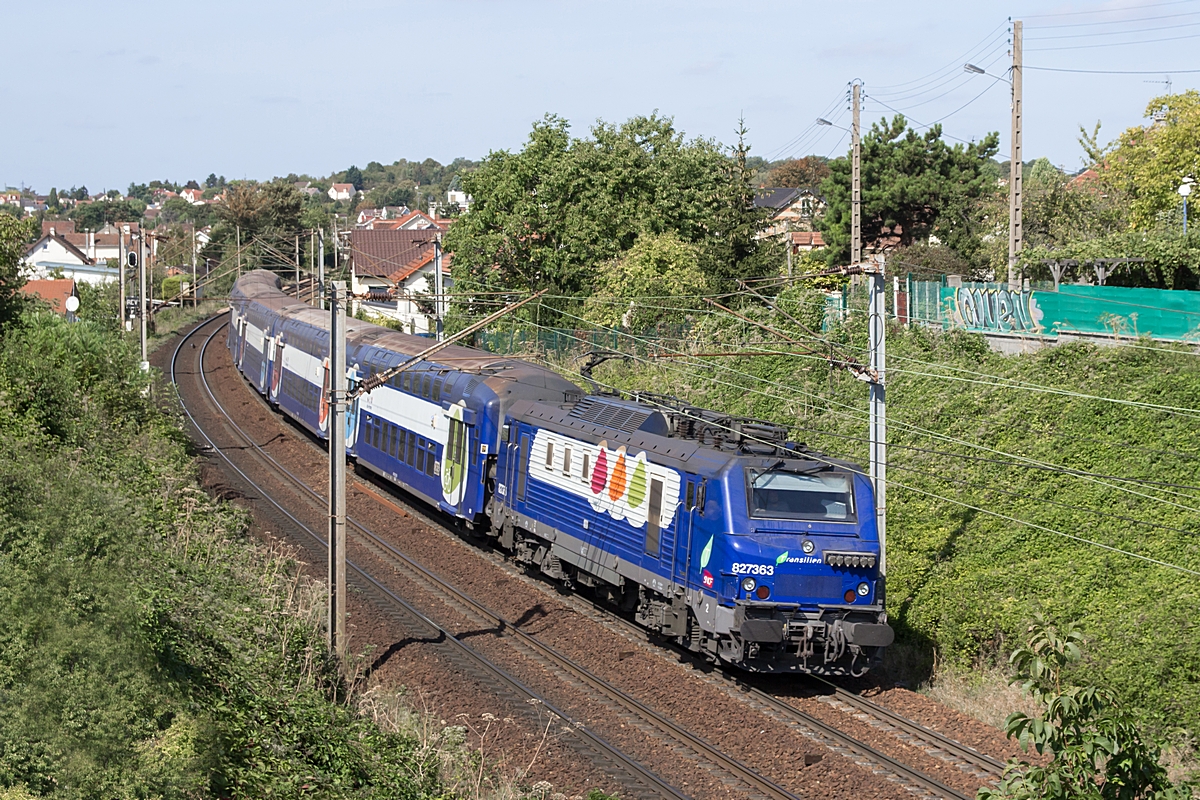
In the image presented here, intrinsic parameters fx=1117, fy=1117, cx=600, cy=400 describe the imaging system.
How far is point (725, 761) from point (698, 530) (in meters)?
3.19

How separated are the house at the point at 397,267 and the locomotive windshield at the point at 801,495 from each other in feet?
118

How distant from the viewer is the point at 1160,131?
118 feet

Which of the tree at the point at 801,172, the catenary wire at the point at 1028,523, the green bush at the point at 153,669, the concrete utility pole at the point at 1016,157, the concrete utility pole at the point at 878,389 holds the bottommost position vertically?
the green bush at the point at 153,669

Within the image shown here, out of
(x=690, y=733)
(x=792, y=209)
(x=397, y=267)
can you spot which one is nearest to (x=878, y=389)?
Result: (x=690, y=733)

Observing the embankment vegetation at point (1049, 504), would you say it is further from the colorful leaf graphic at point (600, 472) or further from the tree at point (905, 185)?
the tree at point (905, 185)

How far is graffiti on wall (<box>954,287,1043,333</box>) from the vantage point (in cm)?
2548

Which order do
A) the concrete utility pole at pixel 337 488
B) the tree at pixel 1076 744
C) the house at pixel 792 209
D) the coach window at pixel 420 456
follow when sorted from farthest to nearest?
the house at pixel 792 209 < the coach window at pixel 420 456 < the concrete utility pole at pixel 337 488 < the tree at pixel 1076 744

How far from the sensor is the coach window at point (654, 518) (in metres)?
15.8

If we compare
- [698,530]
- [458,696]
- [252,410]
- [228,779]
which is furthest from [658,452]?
[252,410]

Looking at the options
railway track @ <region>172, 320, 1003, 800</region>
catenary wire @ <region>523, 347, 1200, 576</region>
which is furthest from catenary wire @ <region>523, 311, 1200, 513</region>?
railway track @ <region>172, 320, 1003, 800</region>

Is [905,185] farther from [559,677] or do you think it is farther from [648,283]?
[559,677]

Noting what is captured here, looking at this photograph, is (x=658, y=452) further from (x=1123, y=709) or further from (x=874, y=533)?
(x=1123, y=709)

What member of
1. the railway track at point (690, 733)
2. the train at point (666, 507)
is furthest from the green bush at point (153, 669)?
Answer: the train at point (666, 507)

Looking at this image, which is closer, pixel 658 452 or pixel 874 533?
pixel 874 533
